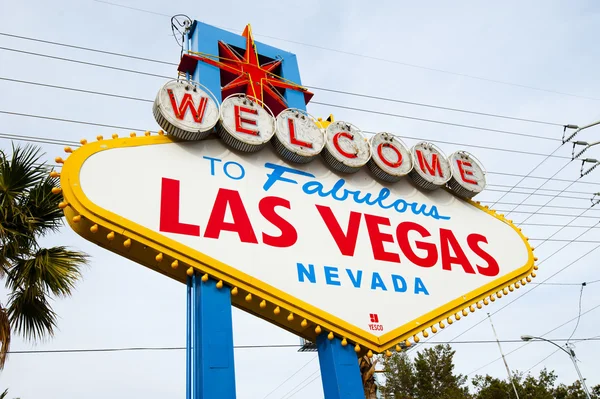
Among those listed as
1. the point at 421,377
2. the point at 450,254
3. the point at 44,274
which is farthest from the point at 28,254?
the point at 421,377

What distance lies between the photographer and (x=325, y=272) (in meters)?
8.87

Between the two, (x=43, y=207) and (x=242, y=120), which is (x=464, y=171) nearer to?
(x=242, y=120)

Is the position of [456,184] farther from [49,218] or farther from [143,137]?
[49,218]

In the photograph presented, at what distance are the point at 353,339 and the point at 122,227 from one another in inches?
158

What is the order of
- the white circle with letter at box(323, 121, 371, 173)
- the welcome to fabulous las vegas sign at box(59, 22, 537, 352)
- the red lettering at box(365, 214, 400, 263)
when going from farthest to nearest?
the white circle with letter at box(323, 121, 371, 173)
the red lettering at box(365, 214, 400, 263)
the welcome to fabulous las vegas sign at box(59, 22, 537, 352)

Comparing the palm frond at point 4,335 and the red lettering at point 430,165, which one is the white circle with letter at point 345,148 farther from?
the palm frond at point 4,335

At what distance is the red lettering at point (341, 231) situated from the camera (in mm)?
9453

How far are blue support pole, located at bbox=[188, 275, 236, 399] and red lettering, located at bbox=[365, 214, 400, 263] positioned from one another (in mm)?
3233

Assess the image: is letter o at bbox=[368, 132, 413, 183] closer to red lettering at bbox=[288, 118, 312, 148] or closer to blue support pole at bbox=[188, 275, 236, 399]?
red lettering at bbox=[288, 118, 312, 148]

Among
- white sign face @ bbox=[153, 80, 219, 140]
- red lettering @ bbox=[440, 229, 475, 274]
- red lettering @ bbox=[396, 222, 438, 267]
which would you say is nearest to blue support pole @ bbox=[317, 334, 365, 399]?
red lettering @ bbox=[396, 222, 438, 267]

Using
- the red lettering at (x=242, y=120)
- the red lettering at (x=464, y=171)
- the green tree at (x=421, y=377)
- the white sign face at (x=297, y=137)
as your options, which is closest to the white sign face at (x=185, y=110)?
the red lettering at (x=242, y=120)

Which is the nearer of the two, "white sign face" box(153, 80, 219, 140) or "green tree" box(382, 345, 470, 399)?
"white sign face" box(153, 80, 219, 140)

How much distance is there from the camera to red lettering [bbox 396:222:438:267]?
10.1 meters

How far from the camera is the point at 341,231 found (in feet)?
31.8
